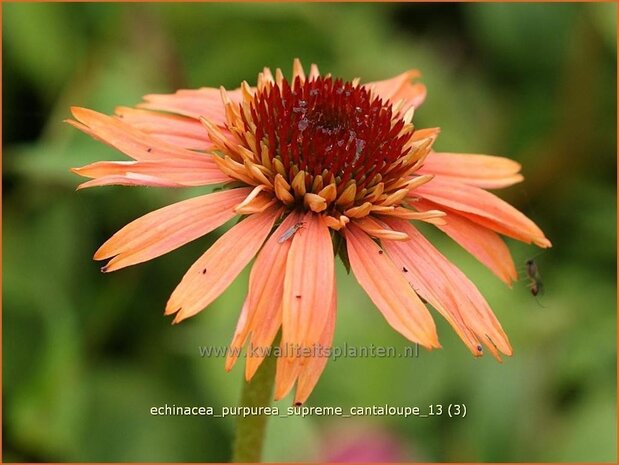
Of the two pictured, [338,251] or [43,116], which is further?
[43,116]

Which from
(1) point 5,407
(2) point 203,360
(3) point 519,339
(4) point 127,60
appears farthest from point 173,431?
(4) point 127,60

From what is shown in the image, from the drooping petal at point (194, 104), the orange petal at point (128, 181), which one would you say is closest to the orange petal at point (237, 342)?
the orange petal at point (128, 181)

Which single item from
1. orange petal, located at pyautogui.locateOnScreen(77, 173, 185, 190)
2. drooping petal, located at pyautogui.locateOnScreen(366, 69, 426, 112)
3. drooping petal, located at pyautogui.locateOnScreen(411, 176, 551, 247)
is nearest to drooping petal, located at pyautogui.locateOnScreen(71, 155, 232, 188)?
orange petal, located at pyautogui.locateOnScreen(77, 173, 185, 190)

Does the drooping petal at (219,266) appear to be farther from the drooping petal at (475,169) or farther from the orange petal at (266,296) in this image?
the drooping petal at (475,169)

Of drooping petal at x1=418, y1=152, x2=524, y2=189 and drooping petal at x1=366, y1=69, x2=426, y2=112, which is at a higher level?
drooping petal at x1=366, y1=69, x2=426, y2=112

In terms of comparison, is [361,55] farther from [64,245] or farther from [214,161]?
[214,161]

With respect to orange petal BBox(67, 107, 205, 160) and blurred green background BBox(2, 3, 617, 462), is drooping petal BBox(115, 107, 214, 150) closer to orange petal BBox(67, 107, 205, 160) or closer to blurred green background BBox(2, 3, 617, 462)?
orange petal BBox(67, 107, 205, 160)

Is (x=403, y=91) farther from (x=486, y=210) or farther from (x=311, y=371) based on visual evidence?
(x=311, y=371)
